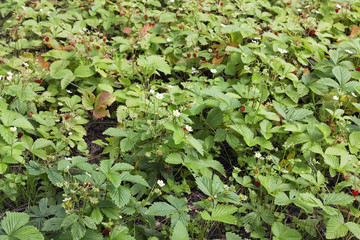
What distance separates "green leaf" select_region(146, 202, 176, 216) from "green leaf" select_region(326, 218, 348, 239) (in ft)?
3.00

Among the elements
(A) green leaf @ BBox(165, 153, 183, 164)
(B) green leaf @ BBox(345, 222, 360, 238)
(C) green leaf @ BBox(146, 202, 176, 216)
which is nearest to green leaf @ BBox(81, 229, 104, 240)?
(C) green leaf @ BBox(146, 202, 176, 216)

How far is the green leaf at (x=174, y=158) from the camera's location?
2489mm

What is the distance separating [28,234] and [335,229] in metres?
1.72

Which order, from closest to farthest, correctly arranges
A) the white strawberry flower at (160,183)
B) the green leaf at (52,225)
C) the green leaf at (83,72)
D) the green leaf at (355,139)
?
the green leaf at (52,225)
the white strawberry flower at (160,183)
the green leaf at (355,139)
the green leaf at (83,72)

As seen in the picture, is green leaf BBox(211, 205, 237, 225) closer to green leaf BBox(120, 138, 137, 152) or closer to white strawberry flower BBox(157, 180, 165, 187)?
white strawberry flower BBox(157, 180, 165, 187)

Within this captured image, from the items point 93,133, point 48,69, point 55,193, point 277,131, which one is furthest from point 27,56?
point 277,131

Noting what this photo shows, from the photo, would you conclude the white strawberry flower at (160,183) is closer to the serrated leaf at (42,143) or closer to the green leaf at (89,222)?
the green leaf at (89,222)

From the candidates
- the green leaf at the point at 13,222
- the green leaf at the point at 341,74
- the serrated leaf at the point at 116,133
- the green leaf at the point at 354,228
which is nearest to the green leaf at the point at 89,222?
the green leaf at the point at 13,222

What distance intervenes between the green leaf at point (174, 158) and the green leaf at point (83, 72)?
1.20 m

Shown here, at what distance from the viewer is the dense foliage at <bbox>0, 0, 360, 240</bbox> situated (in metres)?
2.24

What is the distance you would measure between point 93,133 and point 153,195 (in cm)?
92

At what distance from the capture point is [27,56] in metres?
3.50

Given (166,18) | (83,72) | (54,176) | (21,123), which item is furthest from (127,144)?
(166,18)

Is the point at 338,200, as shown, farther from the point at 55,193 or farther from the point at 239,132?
the point at 55,193
